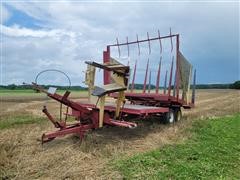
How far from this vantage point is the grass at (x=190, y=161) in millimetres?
6449

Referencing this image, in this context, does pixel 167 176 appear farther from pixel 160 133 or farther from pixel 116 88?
pixel 160 133

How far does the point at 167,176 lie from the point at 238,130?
17.2 feet

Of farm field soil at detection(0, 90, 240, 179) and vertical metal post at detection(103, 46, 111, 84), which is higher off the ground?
vertical metal post at detection(103, 46, 111, 84)

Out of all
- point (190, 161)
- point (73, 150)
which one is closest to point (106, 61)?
point (73, 150)

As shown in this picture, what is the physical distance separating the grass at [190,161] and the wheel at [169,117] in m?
2.01

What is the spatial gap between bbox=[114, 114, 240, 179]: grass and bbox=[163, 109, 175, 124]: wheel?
2011 millimetres

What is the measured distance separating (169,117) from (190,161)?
14.9 ft

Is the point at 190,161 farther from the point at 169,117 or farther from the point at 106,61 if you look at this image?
the point at 106,61

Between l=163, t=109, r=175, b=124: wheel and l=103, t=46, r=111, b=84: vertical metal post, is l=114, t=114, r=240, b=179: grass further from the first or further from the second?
l=103, t=46, r=111, b=84: vertical metal post

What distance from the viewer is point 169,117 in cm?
1177

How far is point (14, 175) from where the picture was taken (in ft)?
21.5

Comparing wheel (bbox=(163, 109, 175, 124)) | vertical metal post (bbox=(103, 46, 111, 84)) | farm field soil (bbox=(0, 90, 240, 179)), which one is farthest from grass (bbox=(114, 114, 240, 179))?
vertical metal post (bbox=(103, 46, 111, 84))

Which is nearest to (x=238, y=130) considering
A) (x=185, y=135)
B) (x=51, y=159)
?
(x=185, y=135)

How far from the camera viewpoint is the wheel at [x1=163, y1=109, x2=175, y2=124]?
1163 centimetres
